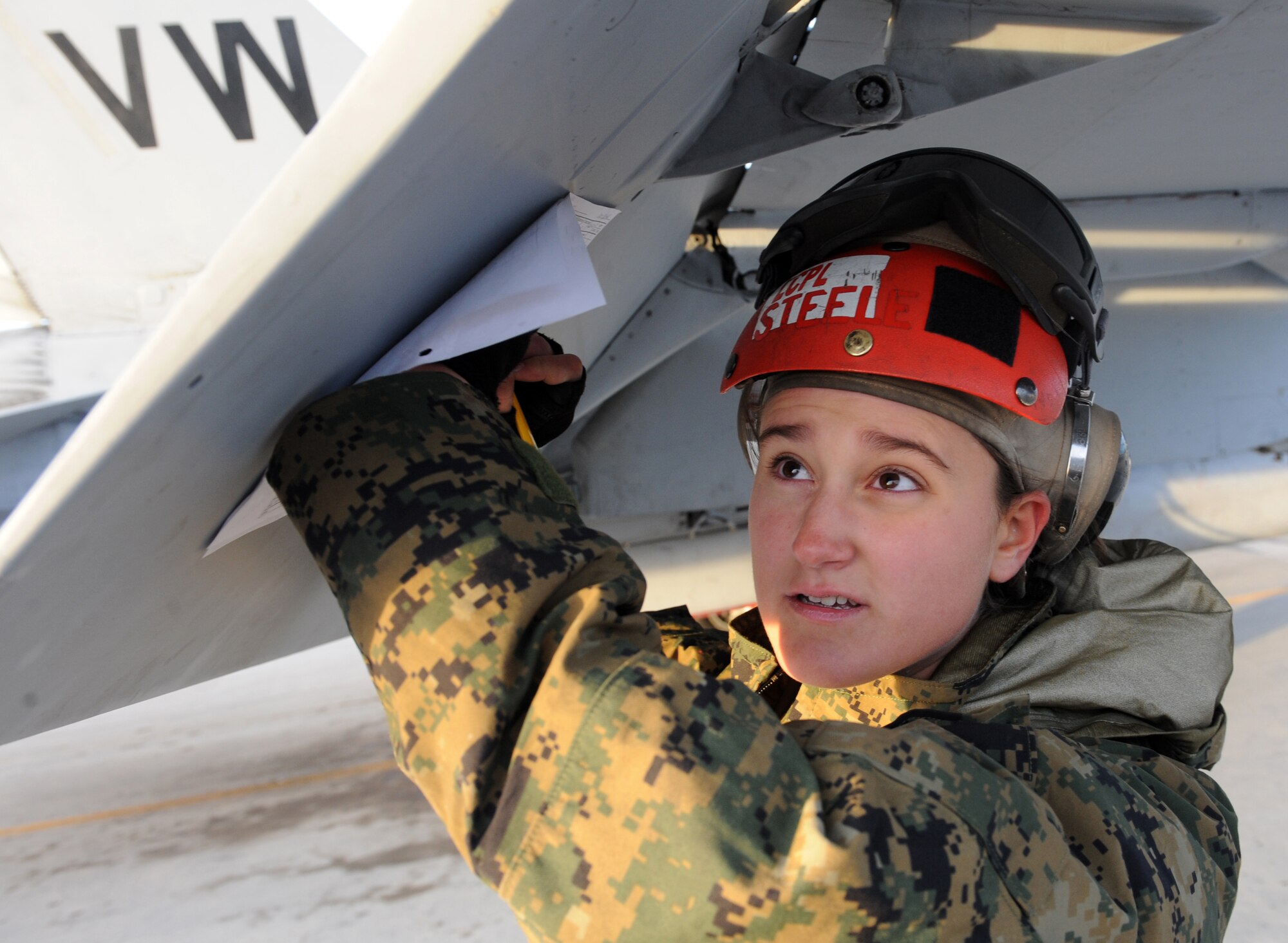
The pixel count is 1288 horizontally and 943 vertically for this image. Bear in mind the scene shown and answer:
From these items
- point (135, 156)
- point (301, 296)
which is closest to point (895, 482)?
point (301, 296)

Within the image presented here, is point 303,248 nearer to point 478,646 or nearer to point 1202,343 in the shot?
point 478,646

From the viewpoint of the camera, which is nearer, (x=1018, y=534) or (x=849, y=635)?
(x=849, y=635)

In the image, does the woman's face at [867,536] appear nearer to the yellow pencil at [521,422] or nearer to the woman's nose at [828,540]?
the woman's nose at [828,540]

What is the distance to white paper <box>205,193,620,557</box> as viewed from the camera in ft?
2.93

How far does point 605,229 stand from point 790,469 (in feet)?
2.55

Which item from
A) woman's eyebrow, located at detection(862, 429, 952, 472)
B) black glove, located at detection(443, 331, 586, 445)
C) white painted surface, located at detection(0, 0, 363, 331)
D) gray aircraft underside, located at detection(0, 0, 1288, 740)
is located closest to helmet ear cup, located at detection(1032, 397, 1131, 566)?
woman's eyebrow, located at detection(862, 429, 952, 472)

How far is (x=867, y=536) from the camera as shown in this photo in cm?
118

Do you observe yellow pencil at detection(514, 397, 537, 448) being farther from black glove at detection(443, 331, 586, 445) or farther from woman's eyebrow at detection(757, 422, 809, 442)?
woman's eyebrow at detection(757, 422, 809, 442)

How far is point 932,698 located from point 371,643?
80 cm

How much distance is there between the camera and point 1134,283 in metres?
4.04

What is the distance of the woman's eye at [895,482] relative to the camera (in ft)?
4.00

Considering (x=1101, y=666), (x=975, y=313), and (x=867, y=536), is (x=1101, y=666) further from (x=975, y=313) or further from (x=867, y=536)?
(x=975, y=313)

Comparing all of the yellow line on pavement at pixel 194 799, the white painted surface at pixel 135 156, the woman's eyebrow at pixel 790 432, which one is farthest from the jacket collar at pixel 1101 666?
the white painted surface at pixel 135 156

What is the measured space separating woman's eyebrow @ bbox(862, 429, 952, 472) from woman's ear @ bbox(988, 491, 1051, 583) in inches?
7.6
